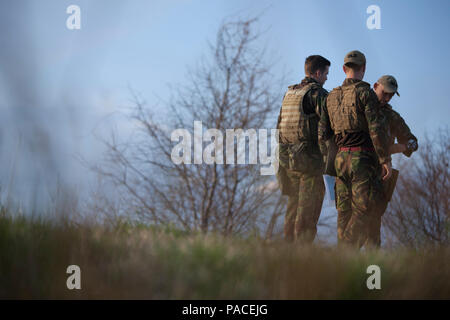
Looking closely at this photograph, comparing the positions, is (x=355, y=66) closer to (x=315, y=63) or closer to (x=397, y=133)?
(x=315, y=63)

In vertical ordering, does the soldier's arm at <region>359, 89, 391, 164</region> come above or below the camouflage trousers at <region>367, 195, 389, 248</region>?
above

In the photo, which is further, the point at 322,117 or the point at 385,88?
the point at 322,117

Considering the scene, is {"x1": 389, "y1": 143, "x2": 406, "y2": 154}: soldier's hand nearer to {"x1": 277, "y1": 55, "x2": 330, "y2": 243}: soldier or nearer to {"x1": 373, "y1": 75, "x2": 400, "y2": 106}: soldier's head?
{"x1": 373, "y1": 75, "x2": 400, "y2": 106}: soldier's head

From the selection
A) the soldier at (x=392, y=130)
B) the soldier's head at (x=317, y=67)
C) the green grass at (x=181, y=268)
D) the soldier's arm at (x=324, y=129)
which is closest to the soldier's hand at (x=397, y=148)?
the soldier at (x=392, y=130)

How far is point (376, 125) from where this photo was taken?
4.19 metres

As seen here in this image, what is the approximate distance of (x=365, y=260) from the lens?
3.36 m

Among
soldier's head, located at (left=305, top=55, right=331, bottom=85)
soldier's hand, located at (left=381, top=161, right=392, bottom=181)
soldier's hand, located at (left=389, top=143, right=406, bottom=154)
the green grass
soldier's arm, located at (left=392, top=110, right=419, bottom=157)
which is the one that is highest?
soldier's head, located at (left=305, top=55, right=331, bottom=85)

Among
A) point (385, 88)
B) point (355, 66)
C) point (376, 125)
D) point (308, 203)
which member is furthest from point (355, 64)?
point (308, 203)

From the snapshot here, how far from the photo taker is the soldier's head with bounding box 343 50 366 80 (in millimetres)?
4504

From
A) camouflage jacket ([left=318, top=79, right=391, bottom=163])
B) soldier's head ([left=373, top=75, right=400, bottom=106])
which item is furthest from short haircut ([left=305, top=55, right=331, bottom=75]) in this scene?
soldier's head ([left=373, top=75, right=400, bottom=106])

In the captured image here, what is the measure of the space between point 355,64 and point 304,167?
1172 mm

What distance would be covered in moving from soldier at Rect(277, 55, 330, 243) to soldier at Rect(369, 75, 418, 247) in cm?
59
